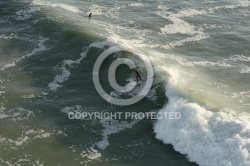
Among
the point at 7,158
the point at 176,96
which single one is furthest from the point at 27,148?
the point at 176,96

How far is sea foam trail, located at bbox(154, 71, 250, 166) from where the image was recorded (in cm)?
2803

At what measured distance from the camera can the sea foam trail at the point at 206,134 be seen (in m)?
28.0

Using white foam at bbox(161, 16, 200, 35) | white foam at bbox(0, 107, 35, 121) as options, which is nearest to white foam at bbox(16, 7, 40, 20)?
white foam at bbox(161, 16, 200, 35)

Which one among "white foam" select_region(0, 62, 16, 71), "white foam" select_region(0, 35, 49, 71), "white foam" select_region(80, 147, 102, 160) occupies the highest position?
"white foam" select_region(0, 35, 49, 71)

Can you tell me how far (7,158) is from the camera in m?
27.9

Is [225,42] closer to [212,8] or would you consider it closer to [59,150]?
[212,8]

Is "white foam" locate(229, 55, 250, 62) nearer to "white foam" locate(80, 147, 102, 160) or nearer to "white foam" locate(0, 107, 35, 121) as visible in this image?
"white foam" locate(80, 147, 102, 160)

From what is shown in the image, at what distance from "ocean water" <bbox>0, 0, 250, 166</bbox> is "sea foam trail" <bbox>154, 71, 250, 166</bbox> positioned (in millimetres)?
80

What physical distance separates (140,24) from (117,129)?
25.0 meters

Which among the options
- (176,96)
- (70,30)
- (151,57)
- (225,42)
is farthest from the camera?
(225,42)

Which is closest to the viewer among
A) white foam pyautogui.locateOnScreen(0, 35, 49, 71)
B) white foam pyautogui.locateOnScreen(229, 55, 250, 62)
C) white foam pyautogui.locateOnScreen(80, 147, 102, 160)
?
white foam pyautogui.locateOnScreen(80, 147, 102, 160)

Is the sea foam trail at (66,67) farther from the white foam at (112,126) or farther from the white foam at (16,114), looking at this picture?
the white foam at (112,126)

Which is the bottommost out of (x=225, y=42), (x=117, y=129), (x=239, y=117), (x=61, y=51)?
(x=117, y=129)

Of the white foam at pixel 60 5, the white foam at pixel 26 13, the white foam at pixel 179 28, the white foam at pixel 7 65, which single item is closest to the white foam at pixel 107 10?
the white foam at pixel 60 5
